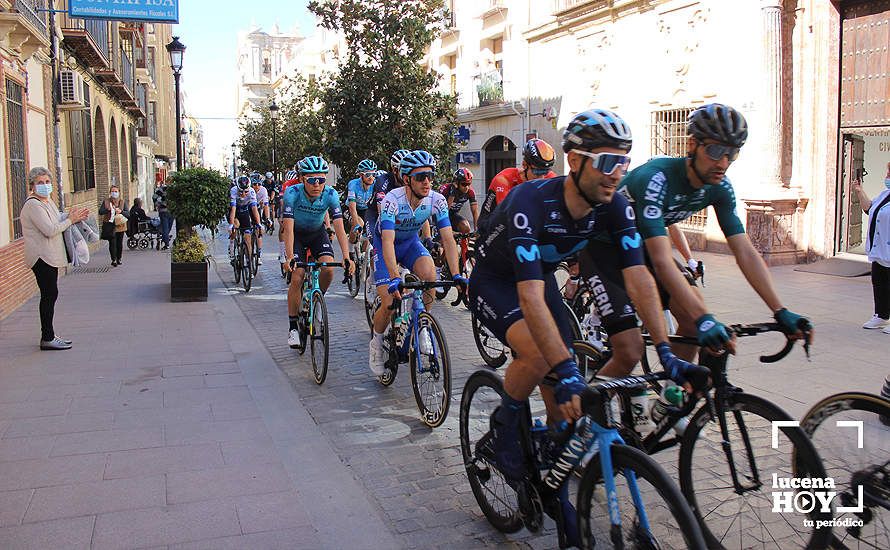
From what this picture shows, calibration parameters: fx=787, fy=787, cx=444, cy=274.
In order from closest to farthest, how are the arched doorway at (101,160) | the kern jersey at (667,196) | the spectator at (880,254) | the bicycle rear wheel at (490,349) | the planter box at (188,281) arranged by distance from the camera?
the kern jersey at (667,196) < the bicycle rear wheel at (490,349) < the spectator at (880,254) < the planter box at (188,281) < the arched doorway at (101,160)

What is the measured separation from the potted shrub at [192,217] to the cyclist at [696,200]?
29.0 feet

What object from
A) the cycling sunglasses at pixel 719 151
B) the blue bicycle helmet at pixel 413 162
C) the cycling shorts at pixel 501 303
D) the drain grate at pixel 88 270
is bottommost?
the drain grate at pixel 88 270

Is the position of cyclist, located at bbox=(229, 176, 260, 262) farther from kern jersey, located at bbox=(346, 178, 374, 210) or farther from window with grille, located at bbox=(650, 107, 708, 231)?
window with grille, located at bbox=(650, 107, 708, 231)

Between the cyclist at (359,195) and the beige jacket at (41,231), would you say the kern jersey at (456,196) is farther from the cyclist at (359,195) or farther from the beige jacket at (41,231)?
the beige jacket at (41,231)

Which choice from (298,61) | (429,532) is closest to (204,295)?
(429,532)

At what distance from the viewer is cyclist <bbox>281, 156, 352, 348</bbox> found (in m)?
7.39

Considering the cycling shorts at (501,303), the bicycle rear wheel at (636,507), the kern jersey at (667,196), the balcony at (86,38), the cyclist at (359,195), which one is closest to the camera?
the bicycle rear wheel at (636,507)

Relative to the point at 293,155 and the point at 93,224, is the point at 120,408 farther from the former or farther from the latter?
the point at 293,155

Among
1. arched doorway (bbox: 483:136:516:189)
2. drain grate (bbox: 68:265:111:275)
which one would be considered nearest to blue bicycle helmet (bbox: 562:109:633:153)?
drain grate (bbox: 68:265:111:275)

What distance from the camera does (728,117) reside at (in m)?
3.70

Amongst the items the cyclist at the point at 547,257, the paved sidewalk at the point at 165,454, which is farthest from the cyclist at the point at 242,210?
the cyclist at the point at 547,257

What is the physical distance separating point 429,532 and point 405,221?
315 centimetres

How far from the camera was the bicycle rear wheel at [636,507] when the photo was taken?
2508mm

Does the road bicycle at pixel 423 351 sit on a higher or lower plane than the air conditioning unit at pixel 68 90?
lower
